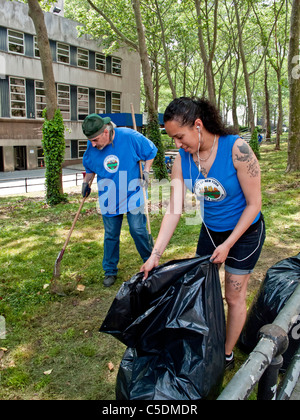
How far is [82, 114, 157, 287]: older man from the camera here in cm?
405

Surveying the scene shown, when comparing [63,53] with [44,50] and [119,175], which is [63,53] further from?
[119,175]

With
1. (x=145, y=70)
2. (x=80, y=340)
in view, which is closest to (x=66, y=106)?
(x=145, y=70)

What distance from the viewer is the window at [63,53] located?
26344mm

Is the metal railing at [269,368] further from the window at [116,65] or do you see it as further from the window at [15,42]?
the window at [116,65]

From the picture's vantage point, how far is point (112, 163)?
4043mm

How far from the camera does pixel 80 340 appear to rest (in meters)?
3.21

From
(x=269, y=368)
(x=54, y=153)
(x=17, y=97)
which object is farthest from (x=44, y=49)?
(x=17, y=97)

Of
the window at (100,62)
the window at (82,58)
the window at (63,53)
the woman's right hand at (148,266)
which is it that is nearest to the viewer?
the woman's right hand at (148,266)

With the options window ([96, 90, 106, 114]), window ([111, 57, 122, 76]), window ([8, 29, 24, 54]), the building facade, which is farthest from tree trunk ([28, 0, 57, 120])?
window ([111, 57, 122, 76])

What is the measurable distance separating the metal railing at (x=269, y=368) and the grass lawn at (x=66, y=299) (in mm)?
1514

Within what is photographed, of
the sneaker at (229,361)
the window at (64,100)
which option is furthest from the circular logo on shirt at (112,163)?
the window at (64,100)

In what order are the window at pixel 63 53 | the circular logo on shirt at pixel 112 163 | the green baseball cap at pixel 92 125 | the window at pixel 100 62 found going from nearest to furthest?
the green baseball cap at pixel 92 125, the circular logo on shirt at pixel 112 163, the window at pixel 63 53, the window at pixel 100 62

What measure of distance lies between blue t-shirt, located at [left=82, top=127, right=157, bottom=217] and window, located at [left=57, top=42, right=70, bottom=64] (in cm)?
2528

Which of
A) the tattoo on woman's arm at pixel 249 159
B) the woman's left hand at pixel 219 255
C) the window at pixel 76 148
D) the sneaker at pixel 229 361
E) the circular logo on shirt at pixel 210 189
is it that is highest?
the window at pixel 76 148
